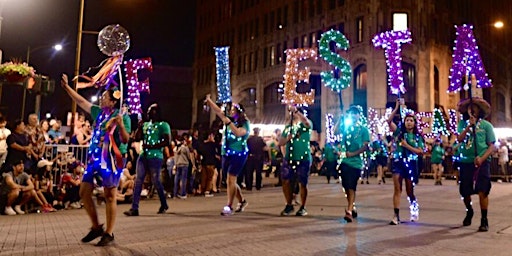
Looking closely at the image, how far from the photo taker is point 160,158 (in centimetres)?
868

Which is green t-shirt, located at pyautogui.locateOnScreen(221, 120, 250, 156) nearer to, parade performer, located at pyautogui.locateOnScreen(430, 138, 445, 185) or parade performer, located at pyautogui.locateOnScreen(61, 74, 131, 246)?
parade performer, located at pyautogui.locateOnScreen(61, 74, 131, 246)

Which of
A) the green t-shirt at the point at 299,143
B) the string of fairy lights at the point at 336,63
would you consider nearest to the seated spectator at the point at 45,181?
the green t-shirt at the point at 299,143

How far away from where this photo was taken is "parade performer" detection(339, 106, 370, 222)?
7.92 meters

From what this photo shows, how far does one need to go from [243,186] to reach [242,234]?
10.3 m

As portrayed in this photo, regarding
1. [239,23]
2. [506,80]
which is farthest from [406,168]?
[506,80]

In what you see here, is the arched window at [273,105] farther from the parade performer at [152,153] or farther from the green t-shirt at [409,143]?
the green t-shirt at [409,143]

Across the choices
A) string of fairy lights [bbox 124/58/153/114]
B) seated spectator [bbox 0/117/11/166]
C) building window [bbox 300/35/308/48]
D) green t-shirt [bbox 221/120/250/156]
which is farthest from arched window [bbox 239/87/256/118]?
green t-shirt [bbox 221/120/250/156]

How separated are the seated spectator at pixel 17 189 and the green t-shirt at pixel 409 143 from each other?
7.47 meters

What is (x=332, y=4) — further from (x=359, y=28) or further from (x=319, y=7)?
(x=359, y=28)

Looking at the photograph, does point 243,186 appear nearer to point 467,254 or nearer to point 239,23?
point 467,254

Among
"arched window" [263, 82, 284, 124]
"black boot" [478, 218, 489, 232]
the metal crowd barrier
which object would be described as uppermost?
"arched window" [263, 82, 284, 124]

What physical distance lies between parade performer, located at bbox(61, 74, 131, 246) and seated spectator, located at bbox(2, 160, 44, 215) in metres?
4.25

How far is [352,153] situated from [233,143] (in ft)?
7.61

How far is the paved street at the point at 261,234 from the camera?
546 centimetres
